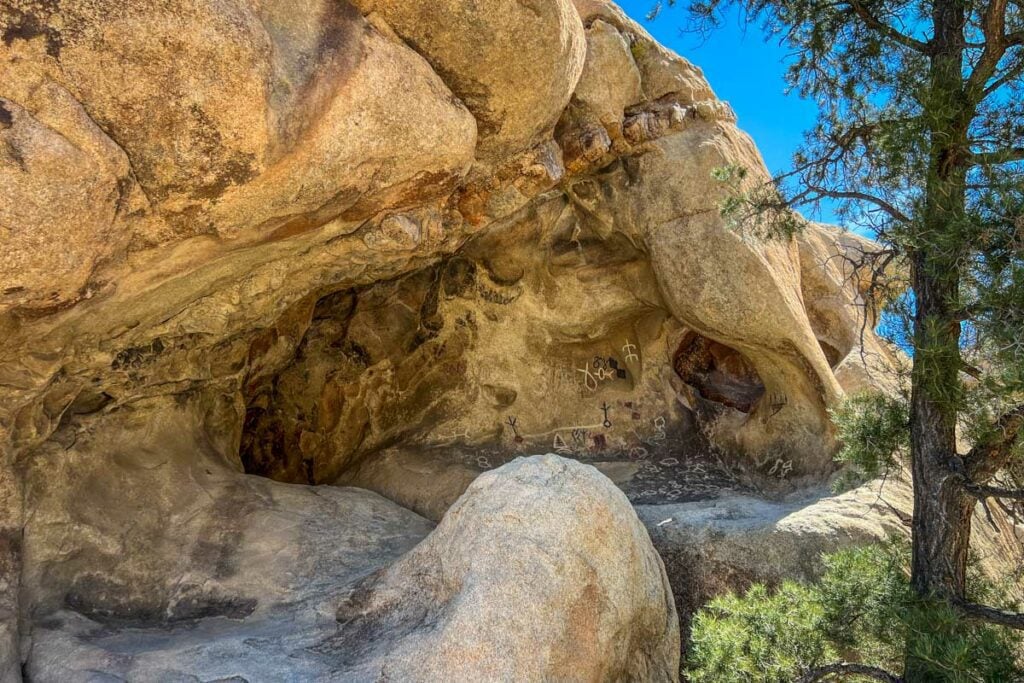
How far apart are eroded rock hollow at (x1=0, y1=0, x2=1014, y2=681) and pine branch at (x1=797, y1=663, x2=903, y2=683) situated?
0.97 m

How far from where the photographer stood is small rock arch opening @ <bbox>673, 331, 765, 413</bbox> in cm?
668

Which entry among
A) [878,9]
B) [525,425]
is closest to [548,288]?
[525,425]

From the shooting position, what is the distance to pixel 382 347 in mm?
7309

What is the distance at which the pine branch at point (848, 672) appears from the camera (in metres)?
3.11

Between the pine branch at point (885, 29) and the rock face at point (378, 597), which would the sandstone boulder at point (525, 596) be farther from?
the pine branch at point (885, 29)

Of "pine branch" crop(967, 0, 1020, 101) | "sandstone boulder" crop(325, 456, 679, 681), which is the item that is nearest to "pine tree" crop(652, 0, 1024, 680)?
"pine branch" crop(967, 0, 1020, 101)

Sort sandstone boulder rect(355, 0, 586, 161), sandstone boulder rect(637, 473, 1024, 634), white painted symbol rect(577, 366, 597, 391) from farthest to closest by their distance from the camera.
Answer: white painted symbol rect(577, 366, 597, 391), sandstone boulder rect(637, 473, 1024, 634), sandstone boulder rect(355, 0, 586, 161)

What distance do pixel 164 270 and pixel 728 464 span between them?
4.31 metres

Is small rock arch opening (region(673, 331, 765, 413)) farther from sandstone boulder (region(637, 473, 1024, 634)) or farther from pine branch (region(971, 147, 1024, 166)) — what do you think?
pine branch (region(971, 147, 1024, 166))

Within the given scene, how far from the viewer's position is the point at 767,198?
4.27 meters

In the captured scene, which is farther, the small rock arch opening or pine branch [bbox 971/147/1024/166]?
the small rock arch opening

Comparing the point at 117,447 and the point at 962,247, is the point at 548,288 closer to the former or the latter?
the point at 117,447

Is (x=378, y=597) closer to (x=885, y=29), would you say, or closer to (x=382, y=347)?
(x=382, y=347)

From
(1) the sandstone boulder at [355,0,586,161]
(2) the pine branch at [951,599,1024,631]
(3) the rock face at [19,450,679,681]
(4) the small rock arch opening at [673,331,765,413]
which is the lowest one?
(3) the rock face at [19,450,679,681]
